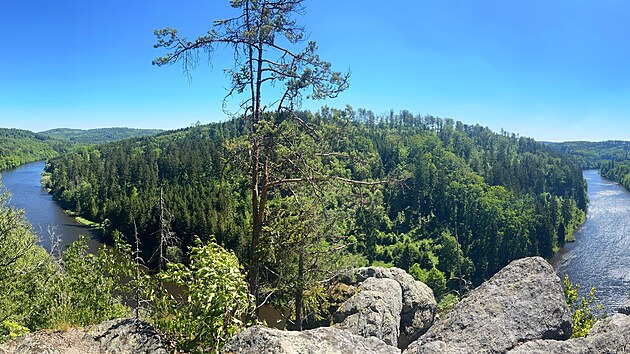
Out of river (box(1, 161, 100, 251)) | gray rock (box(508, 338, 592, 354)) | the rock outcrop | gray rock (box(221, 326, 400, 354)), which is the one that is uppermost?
gray rock (box(508, 338, 592, 354))

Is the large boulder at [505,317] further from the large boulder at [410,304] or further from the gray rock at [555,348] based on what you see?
the large boulder at [410,304]

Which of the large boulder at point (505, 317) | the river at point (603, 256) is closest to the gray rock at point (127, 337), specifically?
the large boulder at point (505, 317)

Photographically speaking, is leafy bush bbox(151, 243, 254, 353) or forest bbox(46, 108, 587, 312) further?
forest bbox(46, 108, 587, 312)

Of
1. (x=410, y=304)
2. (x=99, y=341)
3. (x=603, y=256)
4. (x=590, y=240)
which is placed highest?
(x=99, y=341)

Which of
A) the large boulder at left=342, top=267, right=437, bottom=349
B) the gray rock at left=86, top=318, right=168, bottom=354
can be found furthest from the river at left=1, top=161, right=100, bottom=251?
the gray rock at left=86, top=318, right=168, bottom=354

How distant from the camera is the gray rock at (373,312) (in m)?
15.5

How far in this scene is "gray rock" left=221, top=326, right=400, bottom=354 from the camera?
535 cm

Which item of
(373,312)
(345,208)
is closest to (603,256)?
(373,312)

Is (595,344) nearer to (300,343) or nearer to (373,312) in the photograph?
(300,343)

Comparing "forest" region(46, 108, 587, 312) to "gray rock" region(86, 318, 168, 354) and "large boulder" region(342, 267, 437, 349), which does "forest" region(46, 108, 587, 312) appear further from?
"gray rock" region(86, 318, 168, 354)

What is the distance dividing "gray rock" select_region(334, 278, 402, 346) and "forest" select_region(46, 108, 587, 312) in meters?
1.61

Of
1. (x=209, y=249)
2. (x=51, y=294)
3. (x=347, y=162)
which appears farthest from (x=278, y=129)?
(x=51, y=294)

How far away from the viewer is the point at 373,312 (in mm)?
16609

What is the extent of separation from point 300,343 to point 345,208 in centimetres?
766
